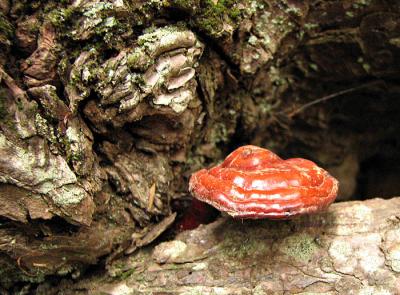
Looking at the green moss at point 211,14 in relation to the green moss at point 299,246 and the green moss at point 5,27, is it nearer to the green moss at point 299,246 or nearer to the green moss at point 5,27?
the green moss at point 5,27

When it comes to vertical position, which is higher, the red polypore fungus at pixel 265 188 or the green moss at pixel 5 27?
the green moss at pixel 5 27

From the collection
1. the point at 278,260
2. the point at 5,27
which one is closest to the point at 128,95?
the point at 5,27

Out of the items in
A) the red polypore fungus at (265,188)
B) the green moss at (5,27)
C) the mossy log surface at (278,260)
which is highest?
the green moss at (5,27)

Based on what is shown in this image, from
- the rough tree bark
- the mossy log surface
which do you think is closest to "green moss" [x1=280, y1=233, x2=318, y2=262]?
the mossy log surface

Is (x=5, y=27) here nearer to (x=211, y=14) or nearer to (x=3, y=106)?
(x=3, y=106)

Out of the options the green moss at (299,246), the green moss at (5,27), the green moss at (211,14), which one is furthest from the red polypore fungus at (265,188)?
the green moss at (5,27)

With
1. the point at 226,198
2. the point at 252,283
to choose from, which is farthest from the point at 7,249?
the point at 252,283
